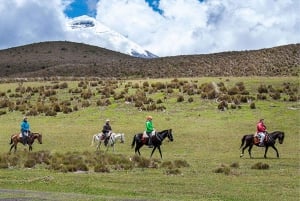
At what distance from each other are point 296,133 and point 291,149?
7047 mm

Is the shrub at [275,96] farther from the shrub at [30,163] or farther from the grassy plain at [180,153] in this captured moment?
the shrub at [30,163]

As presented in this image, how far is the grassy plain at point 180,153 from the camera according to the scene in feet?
72.2

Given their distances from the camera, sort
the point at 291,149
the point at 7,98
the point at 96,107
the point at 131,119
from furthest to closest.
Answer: the point at 7,98
the point at 96,107
the point at 131,119
the point at 291,149

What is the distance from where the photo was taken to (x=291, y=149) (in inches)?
1516

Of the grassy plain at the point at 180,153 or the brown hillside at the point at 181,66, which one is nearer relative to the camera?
the grassy plain at the point at 180,153

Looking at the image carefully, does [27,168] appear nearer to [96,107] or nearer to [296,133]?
[296,133]

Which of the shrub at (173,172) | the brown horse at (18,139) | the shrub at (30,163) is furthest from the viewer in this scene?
the brown horse at (18,139)

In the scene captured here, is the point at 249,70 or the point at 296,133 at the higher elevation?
the point at 249,70

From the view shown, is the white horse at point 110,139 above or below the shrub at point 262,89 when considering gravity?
below

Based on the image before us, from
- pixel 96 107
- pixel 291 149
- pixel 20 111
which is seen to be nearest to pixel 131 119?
pixel 96 107

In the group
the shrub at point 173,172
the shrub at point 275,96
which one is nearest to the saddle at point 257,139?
the shrub at point 173,172

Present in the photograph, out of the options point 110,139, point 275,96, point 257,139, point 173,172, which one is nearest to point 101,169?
point 173,172

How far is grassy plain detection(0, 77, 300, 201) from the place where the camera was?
22016mm

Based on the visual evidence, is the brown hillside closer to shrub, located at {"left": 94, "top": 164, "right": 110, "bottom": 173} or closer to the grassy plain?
the grassy plain
